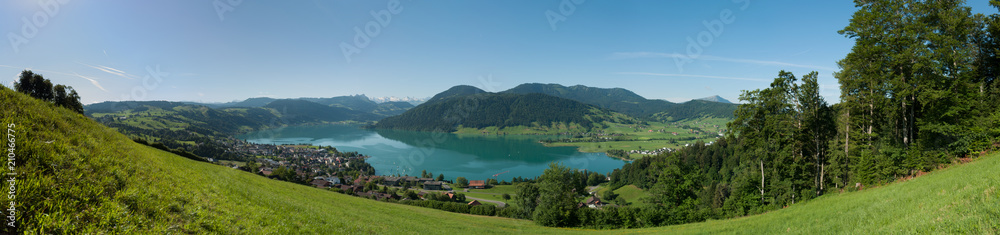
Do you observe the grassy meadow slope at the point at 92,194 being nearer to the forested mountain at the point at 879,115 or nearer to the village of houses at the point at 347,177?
the forested mountain at the point at 879,115

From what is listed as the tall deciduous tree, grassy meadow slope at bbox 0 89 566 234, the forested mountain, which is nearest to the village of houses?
the tall deciduous tree

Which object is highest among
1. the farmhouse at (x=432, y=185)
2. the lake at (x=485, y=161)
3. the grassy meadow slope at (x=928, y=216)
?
the grassy meadow slope at (x=928, y=216)

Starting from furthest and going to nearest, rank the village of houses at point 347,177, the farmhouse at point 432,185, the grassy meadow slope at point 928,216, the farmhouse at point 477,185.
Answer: the farmhouse at point 477,185
the farmhouse at point 432,185
the village of houses at point 347,177
the grassy meadow slope at point 928,216

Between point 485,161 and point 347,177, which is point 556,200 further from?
point 485,161

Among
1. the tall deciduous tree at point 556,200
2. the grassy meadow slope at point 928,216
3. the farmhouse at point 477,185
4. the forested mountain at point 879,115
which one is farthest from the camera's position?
the farmhouse at point 477,185

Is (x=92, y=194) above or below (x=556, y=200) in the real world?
above

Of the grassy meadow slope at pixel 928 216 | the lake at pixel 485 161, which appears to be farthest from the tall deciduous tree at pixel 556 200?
the lake at pixel 485 161

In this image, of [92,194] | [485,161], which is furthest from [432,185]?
[92,194]

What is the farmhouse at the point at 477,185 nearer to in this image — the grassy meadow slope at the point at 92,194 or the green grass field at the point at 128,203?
the green grass field at the point at 128,203

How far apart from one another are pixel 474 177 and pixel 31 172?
98.5 meters

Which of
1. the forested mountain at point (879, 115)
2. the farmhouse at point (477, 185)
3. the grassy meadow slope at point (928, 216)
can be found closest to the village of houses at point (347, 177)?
the farmhouse at point (477, 185)

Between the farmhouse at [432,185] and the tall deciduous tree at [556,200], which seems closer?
the tall deciduous tree at [556,200]

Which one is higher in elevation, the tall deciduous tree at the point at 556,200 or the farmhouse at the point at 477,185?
the tall deciduous tree at the point at 556,200

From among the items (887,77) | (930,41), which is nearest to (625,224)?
(887,77)
